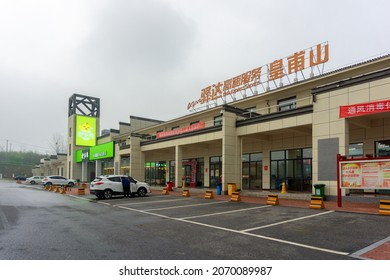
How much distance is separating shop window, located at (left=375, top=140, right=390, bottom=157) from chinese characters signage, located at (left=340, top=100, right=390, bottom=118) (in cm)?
364

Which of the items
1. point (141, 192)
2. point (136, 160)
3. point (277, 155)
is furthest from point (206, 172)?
point (136, 160)

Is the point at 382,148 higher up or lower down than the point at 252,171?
higher up

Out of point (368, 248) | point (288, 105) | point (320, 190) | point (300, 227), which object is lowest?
point (300, 227)

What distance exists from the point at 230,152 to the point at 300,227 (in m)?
12.9

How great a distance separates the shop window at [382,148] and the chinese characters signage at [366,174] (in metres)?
4.54

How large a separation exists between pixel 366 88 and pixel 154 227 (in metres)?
12.9

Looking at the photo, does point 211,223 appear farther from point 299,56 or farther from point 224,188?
point 299,56

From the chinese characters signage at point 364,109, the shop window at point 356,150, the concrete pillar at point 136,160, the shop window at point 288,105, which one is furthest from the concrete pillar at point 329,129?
the concrete pillar at point 136,160

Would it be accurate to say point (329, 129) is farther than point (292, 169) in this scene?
No

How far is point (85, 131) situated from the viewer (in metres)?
55.0

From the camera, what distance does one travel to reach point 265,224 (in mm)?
10797

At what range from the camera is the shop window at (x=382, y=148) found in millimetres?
17256

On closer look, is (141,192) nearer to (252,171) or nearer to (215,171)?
(215,171)

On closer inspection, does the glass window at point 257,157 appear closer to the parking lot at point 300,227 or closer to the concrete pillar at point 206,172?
the concrete pillar at point 206,172
